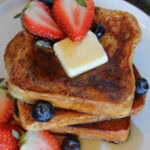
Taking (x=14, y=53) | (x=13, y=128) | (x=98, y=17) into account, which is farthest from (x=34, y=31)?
(x=13, y=128)

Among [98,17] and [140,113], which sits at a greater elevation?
[98,17]

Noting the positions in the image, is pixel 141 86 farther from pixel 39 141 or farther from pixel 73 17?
pixel 39 141

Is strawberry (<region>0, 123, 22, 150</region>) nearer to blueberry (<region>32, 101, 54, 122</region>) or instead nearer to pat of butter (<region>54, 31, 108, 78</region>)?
blueberry (<region>32, 101, 54, 122</region>)

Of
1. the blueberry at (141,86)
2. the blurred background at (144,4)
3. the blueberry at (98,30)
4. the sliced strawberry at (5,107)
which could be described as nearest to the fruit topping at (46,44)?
the blueberry at (98,30)

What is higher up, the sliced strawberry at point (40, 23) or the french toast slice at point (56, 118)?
the sliced strawberry at point (40, 23)

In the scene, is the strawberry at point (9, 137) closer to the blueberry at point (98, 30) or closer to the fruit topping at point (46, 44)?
the fruit topping at point (46, 44)

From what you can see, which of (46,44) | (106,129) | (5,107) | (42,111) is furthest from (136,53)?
(5,107)

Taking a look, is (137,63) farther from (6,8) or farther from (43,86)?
(6,8)
